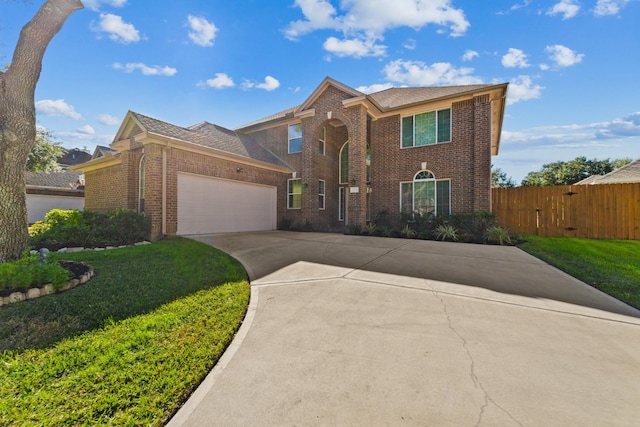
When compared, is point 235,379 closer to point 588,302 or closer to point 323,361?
point 323,361

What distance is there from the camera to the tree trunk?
4.49 metres

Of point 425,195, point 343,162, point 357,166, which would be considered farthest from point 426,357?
point 343,162

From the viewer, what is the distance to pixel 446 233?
30.6 feet

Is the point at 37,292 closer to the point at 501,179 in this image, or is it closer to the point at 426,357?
the point at 426,357

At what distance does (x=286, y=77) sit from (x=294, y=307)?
1239cm

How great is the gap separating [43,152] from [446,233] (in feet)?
84.6

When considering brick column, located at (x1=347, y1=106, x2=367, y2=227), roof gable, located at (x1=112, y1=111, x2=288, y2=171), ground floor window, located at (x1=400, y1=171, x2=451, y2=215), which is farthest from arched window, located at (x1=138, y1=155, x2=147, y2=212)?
ground floor window, located at (x1=400, y1=171, x2=451, y2=215)

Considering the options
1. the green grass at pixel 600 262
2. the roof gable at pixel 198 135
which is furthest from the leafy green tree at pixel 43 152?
the green grass at pixel 600 262

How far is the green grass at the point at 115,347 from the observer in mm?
1655

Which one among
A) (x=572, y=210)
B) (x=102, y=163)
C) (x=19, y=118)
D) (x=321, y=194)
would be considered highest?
(x=102, y=163)

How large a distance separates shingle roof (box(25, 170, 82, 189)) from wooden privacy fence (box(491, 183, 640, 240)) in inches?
1144

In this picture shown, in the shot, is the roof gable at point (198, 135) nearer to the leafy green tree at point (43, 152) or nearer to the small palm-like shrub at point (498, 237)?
the small palm-like shrub at point (498, 237)

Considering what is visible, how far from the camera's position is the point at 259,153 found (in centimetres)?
1369

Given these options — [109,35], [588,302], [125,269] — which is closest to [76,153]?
[109,35]
